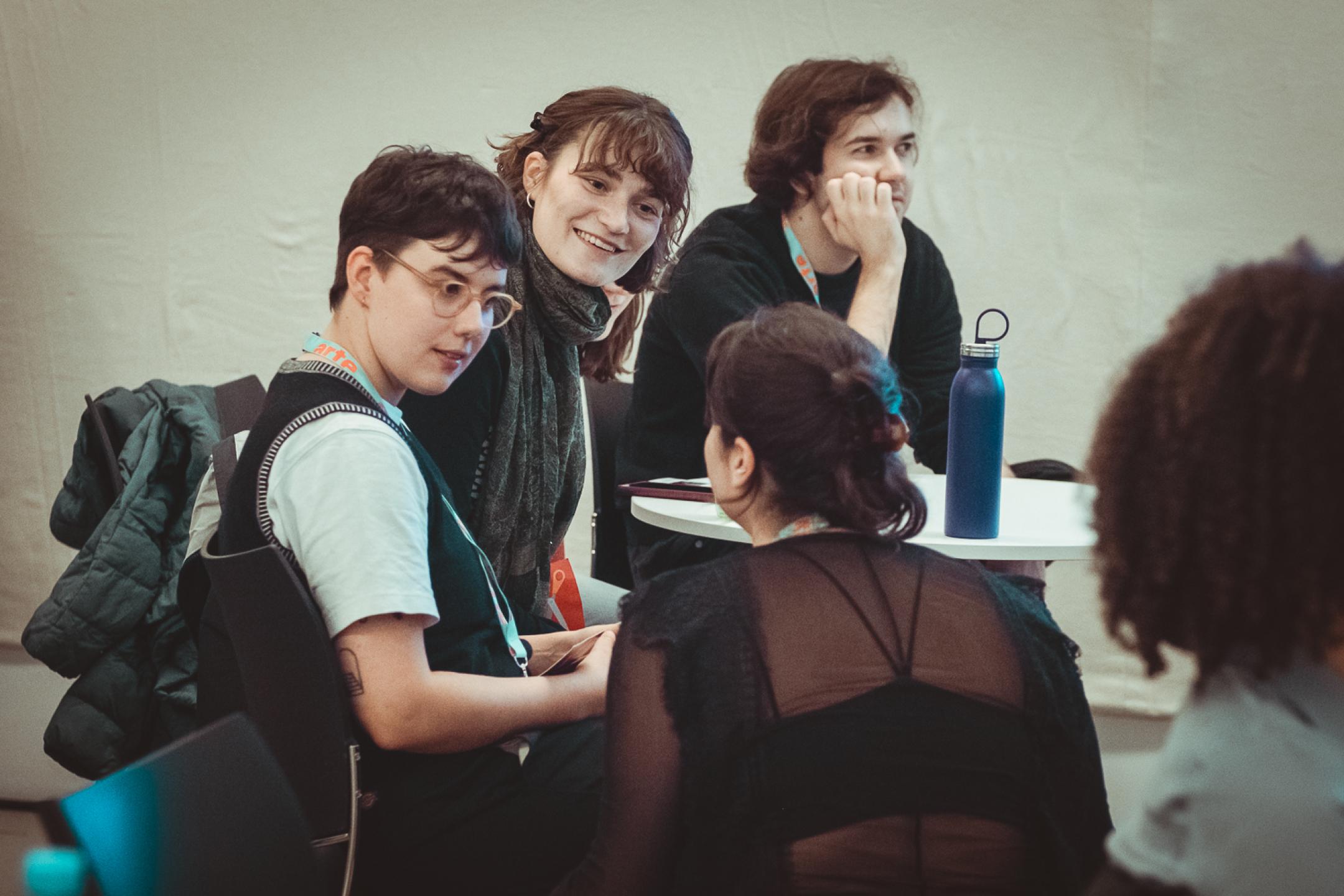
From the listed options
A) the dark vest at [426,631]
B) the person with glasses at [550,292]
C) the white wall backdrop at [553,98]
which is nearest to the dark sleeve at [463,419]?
the person with glasses at [550,292]

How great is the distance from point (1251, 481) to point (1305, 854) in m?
0.20

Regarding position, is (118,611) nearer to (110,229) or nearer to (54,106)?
(110,229)

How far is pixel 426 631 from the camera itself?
1.33m

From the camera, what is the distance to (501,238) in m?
1.45

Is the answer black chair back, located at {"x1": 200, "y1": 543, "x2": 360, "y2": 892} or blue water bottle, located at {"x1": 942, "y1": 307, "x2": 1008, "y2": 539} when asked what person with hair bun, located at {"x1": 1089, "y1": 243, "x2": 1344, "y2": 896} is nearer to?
black chair back, located at {"x1": 200, "y1": 543, "x2": 360, "y2": 892}

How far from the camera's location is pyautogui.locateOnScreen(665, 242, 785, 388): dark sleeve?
6.94 feet

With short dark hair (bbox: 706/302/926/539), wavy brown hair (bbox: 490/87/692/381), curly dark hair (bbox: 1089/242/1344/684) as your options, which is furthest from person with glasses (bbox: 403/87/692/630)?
curly dark hair (bbox: 1089/242/1344/684)

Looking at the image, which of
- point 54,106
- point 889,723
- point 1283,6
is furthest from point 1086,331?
point 54,106

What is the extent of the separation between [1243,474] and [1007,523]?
1.15 m

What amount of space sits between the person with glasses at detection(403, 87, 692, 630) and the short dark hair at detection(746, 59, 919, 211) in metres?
0.32

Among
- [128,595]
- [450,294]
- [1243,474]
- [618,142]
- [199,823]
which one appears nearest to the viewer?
[1243,474]

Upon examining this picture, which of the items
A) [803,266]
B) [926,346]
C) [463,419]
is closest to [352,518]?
[463,419]

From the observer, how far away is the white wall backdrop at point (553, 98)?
298 cm

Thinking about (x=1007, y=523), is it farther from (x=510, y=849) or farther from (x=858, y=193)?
(x=510, y=849)
